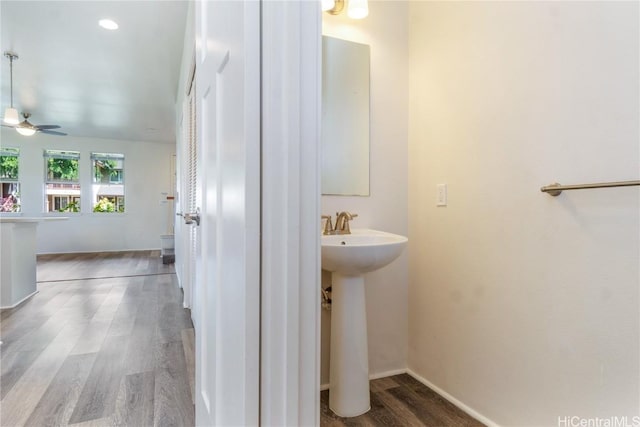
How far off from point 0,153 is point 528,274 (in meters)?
8.24

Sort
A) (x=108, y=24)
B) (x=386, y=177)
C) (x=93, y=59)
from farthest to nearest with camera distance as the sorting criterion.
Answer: (x=93, y=59)
(x=108, y=24)
(x=386, y=177)

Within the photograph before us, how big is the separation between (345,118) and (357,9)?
1.81 ft

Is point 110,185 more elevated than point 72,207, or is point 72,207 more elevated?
point 110,185

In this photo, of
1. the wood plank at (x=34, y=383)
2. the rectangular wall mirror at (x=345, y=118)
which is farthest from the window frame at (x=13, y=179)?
the rectangular wall mirror at (x=345, y=118)

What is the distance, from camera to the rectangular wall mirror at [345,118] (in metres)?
1.71

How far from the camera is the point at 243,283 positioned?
668mm

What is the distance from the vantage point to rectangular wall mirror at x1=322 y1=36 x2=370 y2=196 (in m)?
1.71

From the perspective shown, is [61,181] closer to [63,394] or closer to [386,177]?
[63,394]

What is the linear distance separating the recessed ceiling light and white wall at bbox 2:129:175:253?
15.6ft

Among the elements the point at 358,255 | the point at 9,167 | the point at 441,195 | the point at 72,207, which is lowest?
the point at 358,255

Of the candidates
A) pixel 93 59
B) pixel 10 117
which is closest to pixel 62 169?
pixel 10 117

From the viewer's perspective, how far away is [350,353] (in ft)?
4.88

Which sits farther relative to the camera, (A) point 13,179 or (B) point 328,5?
(A) point 13,179
